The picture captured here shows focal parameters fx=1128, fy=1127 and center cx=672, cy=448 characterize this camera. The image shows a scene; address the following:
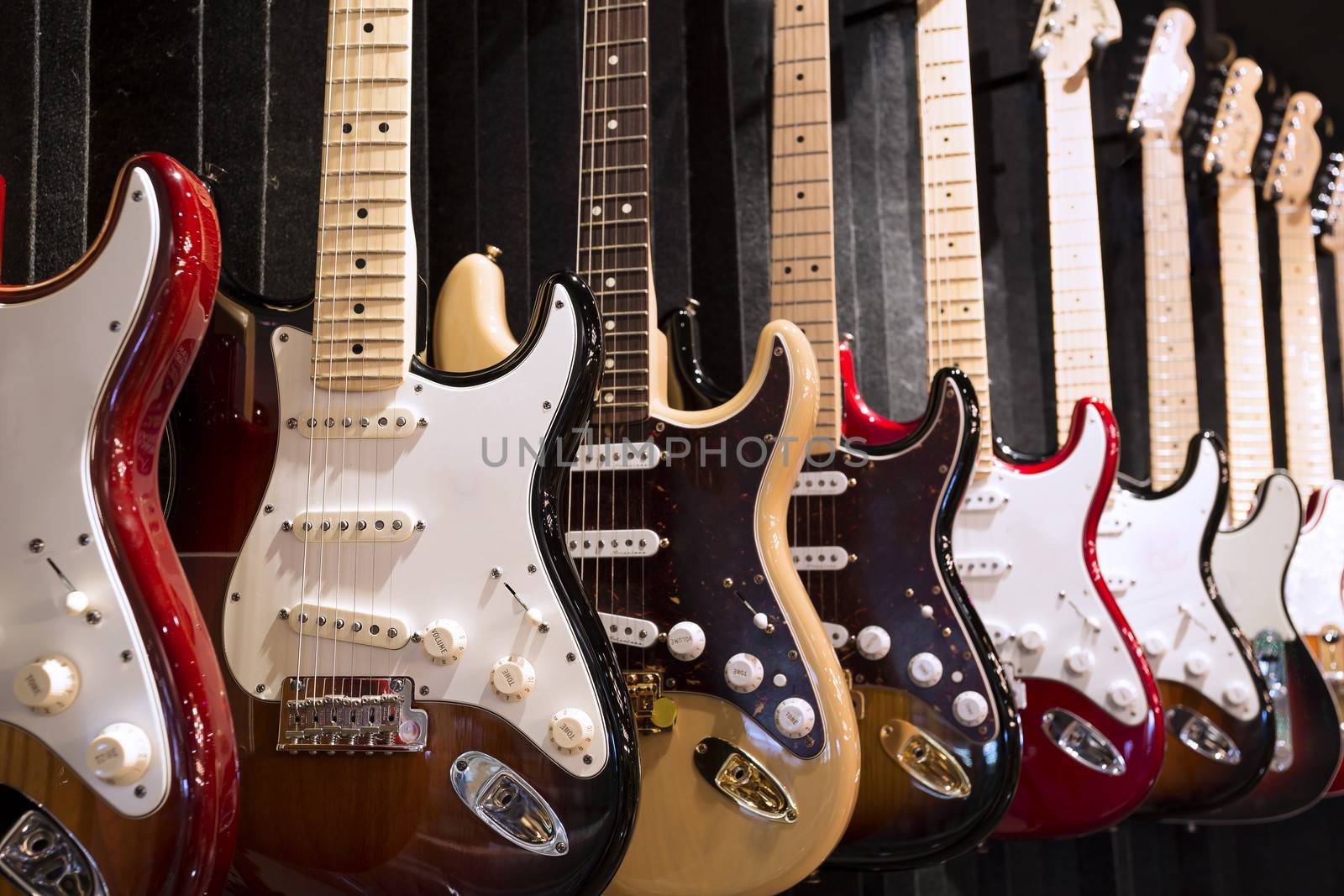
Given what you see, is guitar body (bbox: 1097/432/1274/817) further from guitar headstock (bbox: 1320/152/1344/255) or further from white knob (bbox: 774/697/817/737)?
guitar headstock (bbox: 1320/152/1344/255)

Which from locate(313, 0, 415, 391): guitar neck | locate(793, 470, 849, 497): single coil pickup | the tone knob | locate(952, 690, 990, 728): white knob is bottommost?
locate(952, 690, 990, 728): white knob

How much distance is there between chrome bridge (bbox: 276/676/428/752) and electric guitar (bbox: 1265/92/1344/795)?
2453 mm

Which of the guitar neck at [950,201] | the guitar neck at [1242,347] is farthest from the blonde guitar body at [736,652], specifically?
the guitar neck at [1242,347]

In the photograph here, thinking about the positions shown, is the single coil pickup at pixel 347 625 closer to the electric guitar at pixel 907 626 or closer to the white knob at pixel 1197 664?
the electric guitar at pixel 907 626

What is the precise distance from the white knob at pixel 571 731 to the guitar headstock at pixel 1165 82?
2733 mm

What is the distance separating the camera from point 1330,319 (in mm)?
4527

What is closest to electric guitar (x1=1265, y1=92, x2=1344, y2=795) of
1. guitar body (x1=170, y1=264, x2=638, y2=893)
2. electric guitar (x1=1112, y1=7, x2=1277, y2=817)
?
electric guitar (x1=1112, y1=7, x2=1277, y2=817)

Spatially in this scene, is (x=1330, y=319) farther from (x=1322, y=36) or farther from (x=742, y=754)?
(x=742, y=754)

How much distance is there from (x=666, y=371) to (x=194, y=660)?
0.99 m

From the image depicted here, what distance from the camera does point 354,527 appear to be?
1.25 metres

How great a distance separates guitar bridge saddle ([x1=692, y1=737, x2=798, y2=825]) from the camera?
1388mm

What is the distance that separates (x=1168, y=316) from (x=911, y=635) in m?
A: 1.76

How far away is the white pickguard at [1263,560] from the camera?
2.53 metres

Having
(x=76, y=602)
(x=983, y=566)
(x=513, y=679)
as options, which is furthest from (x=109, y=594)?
(x=983, y=566)
